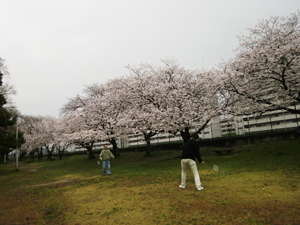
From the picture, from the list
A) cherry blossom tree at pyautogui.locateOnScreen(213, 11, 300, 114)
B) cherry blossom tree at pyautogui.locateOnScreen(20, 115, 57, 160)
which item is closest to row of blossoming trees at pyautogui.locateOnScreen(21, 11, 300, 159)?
cherry blossom tree at pyautogui.locateOnScreen(213, 11, 300, 114)

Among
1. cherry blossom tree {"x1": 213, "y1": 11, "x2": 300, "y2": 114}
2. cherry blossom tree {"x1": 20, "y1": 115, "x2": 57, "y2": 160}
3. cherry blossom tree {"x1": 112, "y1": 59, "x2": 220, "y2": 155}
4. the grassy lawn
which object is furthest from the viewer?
cherry blossom tree {"x1": 20, "y1": 115, "x2": 57, "y2": 160}

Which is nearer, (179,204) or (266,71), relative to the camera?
(179,204)

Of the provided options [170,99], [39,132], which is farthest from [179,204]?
[39,132]

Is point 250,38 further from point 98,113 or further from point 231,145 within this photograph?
point 98,113

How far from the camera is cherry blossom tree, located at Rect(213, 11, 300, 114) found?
1371 centimetres

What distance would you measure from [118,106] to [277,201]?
2082 centimetres

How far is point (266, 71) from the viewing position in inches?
568

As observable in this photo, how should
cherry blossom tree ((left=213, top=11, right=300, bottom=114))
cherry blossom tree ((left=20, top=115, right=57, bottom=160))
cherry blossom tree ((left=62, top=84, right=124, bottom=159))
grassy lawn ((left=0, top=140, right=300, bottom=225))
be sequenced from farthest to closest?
1. cherry blossom tree ((left=20, top=115, right=57, bottom=160))
2. cherry blossom tree ((left=62, top=84, right=124, bottom=159))
3. cherry blossom tree ((left=213, top=11, right=300, bottom=114))
4. grassy lawn ((left=0, top=140, right=300, bottom=225))

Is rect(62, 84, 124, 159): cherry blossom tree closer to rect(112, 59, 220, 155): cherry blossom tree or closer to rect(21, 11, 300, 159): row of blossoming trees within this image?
rect(21, 11, 300, 159): row of blossoming trees

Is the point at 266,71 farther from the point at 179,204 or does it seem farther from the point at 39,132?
the point at 39,132

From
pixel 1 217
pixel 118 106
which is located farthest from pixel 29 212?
pixel 118 106

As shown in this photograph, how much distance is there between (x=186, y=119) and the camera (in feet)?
55.5

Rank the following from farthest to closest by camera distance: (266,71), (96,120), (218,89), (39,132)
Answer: (39,132), (96,120), (218,89), (266,71)

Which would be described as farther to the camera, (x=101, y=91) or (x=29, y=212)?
(x=101, y=91)
